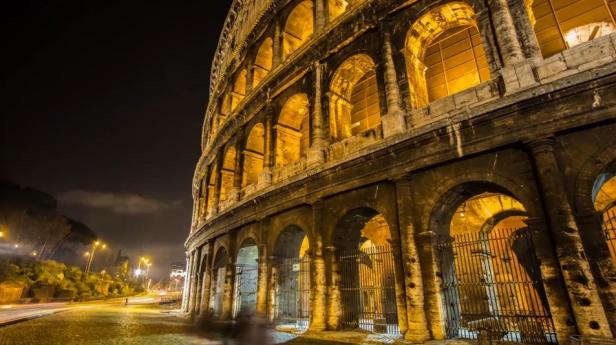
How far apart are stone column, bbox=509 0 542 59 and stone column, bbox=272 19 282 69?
7219mm

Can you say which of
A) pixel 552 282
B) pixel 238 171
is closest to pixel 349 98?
pixel 238 171

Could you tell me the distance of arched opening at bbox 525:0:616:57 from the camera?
22.0ft

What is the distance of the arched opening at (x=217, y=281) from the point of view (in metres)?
12.3

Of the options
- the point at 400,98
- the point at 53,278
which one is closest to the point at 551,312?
the point at 400,98

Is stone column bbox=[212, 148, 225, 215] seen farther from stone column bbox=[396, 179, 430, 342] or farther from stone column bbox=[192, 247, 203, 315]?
stone column bbox=[396, 179, 430, 342]

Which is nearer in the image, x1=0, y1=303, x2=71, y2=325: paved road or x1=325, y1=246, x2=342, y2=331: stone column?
x1=325, y1=246, x2=342, y2=331: stone column

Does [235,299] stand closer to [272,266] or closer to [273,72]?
[272,266]

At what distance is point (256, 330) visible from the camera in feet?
26.6

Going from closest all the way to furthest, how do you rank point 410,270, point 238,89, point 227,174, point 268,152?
point 410,270 < point 268,152 < point 227,174 < point 238,89

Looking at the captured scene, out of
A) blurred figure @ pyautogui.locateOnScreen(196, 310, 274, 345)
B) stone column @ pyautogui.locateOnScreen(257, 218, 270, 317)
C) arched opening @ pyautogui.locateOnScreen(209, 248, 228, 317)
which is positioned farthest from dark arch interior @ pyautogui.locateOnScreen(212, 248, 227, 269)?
stone column @ pyautogui.locateOnScreen(257, 218, 270, 317)

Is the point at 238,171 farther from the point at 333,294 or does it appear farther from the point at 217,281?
the point at 333,294

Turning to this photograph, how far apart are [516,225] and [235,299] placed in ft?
28.8

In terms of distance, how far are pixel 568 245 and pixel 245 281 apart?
907 centimetres

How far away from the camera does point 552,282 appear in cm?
467
